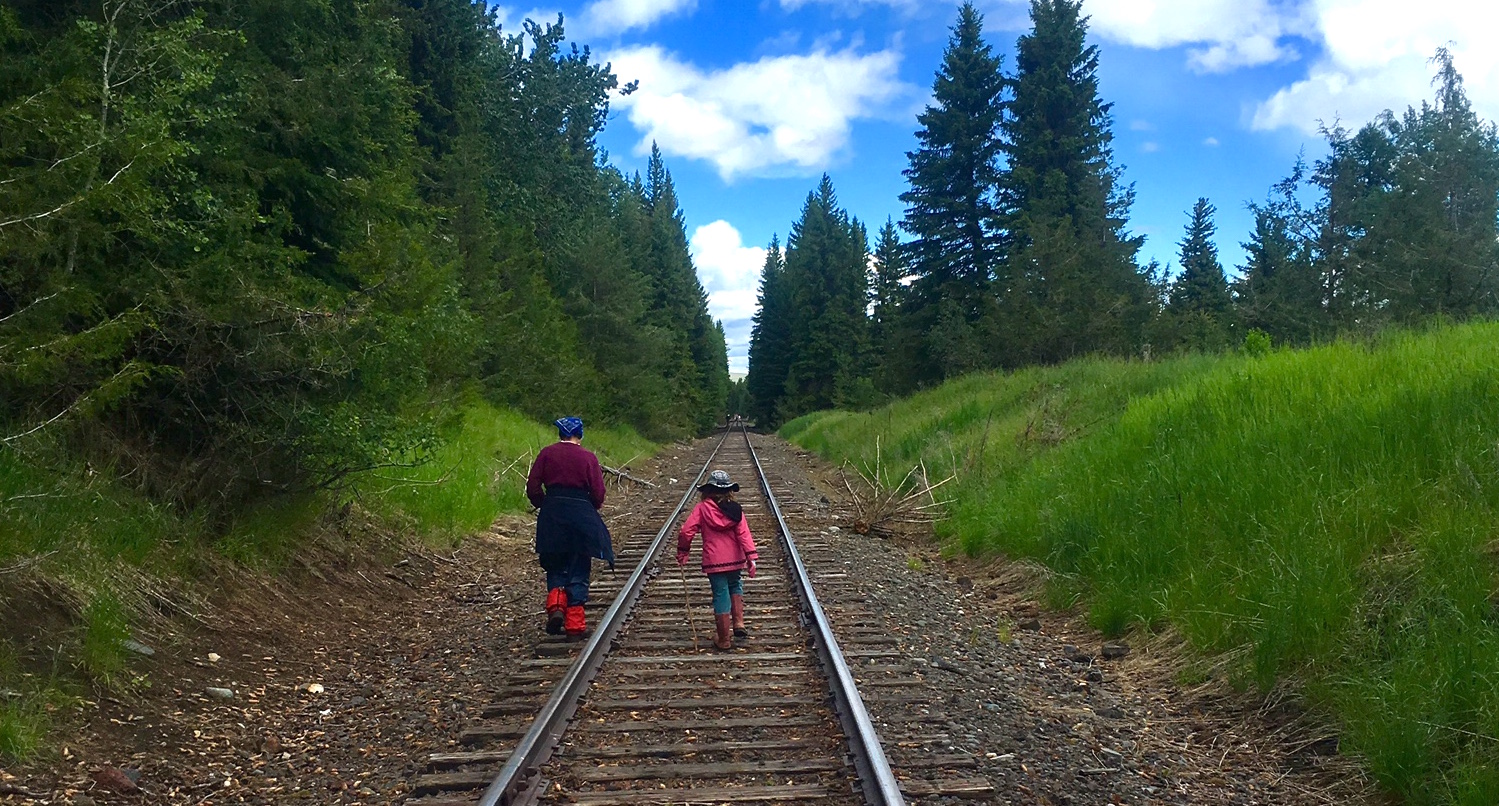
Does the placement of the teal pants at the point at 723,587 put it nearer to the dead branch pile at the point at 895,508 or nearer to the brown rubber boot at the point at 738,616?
the brown rubber boot at the point at 738,616

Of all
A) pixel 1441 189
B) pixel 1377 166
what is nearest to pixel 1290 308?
pixel 1441 189

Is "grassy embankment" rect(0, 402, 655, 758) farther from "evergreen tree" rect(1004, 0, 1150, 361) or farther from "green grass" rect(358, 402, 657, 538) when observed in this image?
"evergreen tree" rect(1004, 0, 1150, 361)

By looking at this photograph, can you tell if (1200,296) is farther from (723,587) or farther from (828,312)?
(723,587)

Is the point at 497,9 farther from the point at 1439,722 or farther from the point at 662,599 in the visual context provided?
the point at 1439,722

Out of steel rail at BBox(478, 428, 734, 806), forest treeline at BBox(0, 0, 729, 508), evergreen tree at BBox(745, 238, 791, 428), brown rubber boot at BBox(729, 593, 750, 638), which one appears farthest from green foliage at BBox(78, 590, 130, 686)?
evergreen tree at BBox(745, 238, 791, 428)

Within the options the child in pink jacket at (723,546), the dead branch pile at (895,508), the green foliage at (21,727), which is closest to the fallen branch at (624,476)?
the dead branch pile at (895,508)

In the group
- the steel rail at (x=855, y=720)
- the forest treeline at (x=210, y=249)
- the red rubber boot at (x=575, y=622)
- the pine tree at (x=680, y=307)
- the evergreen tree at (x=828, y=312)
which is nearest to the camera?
the steel rail at (x=855, y=720)

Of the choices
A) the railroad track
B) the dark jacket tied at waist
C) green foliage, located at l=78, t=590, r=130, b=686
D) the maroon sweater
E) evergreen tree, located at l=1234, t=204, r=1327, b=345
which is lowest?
the railroad track

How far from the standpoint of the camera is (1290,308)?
2870 cm

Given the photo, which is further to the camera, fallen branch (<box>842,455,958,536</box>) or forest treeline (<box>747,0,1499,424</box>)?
forest treeline (<box>747,0,1499,424</box>)

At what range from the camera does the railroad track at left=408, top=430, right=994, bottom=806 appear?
4.31 metres

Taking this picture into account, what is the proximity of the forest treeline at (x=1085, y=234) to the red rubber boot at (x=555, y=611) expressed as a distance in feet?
64.5

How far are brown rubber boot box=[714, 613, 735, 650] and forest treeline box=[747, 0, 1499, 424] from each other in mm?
19310

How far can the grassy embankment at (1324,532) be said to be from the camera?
4.39 meters
